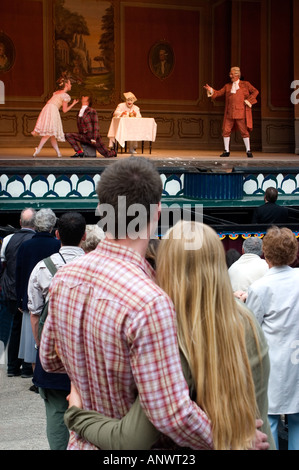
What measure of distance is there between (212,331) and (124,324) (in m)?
0.21

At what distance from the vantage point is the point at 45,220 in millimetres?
4727

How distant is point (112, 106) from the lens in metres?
16.2

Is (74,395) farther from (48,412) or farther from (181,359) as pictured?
(48,412)

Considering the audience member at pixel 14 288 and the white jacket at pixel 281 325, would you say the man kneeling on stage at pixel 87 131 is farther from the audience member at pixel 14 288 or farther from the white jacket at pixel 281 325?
the white jacket at pixel 281 325

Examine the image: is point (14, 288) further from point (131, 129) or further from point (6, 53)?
point (6, 53)

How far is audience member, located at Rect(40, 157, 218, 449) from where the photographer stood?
1.55 m

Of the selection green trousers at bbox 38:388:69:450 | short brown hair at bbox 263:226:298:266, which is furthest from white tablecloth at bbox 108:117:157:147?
green trousers at bbox 38:388:69:450

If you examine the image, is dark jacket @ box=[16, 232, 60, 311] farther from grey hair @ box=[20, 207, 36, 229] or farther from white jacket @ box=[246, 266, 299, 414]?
white jacket @ box=[246, 266, 299, 414]

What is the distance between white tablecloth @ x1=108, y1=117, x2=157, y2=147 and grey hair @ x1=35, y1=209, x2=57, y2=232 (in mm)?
7235

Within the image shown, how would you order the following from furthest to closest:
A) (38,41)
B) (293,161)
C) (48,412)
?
(38,41) < (293,161) < (48,412)

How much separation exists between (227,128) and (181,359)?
11117 mm

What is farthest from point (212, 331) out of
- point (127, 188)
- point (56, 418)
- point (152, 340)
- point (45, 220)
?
point (45, 220)
